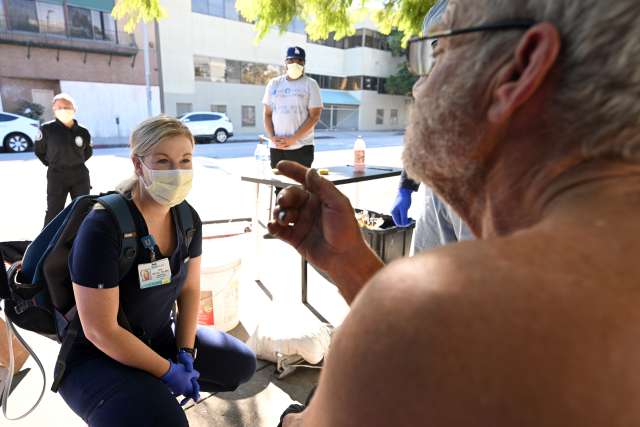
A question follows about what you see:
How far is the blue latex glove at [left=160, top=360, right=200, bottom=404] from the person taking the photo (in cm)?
186

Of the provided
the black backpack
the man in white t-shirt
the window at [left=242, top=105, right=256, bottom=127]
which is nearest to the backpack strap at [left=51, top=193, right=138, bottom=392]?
the black backpack

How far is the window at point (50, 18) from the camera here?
19.2 meters

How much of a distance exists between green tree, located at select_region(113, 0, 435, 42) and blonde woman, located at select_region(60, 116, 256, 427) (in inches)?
91.9

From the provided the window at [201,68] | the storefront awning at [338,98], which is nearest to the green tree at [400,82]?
the storefront awning at [338,98]

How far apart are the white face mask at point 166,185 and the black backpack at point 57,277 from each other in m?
0.20

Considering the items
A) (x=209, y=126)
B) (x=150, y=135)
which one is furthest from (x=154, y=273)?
(x=209, y=126)

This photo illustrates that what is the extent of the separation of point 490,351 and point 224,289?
8.69 ft

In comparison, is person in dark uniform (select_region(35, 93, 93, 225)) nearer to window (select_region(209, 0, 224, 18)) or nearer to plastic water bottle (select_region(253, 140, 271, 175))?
plastic water bottle (select_region(253, 140, 271, 175))

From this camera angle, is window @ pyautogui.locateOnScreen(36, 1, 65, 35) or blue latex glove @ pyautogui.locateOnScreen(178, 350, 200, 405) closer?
blue latex glove @ pyautogui.locateOnScreen(178, 350, 200, 405)

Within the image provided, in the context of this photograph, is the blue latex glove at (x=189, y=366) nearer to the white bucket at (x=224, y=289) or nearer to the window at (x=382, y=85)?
the white bucket at (x=224, y=289)

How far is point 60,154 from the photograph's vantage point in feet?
16.5

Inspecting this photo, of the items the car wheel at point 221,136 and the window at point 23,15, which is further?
the car wheel at point 221,136

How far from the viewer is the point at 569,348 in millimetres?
461

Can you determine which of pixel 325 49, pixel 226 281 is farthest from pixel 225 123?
pixel 226 281
